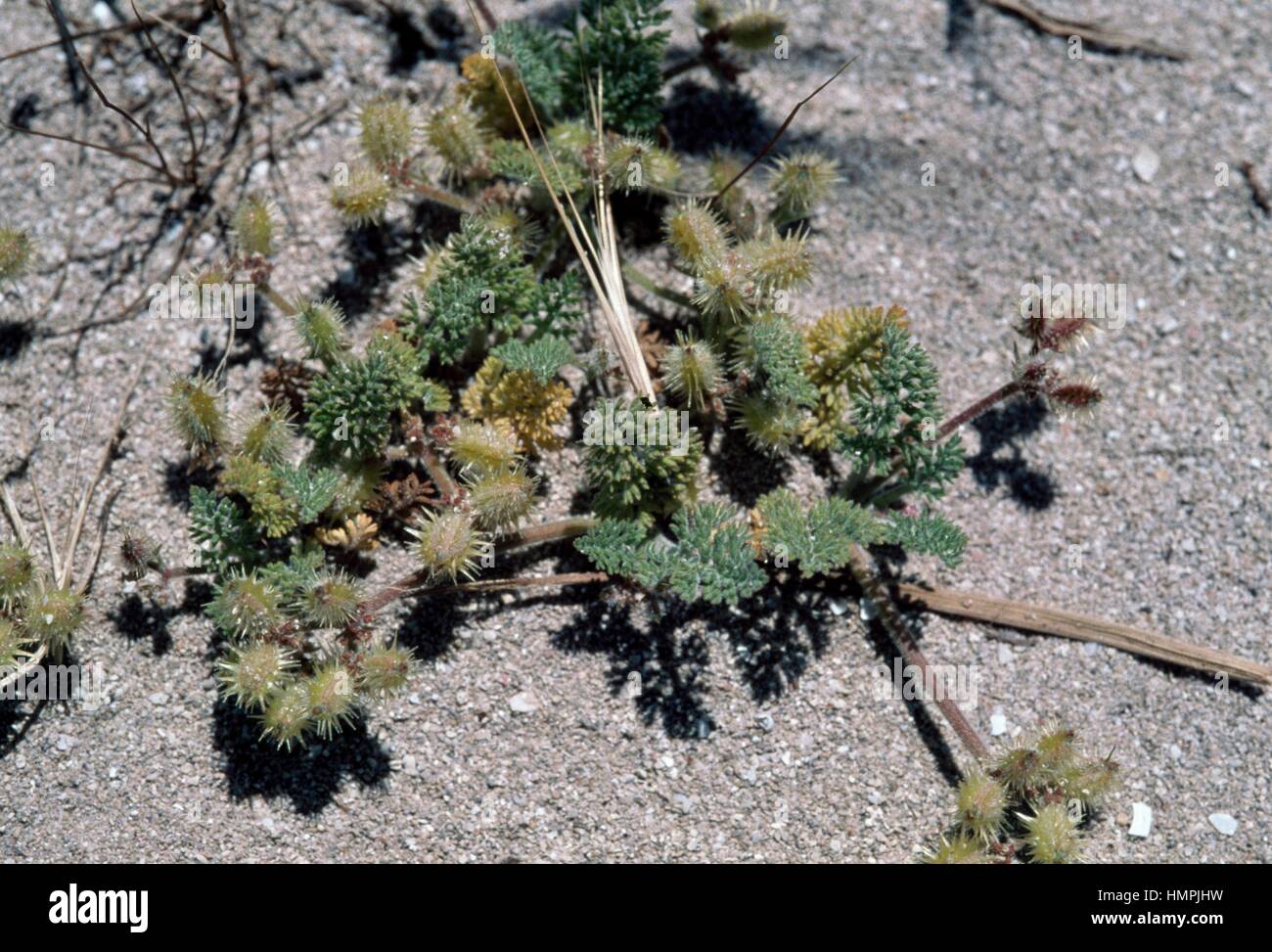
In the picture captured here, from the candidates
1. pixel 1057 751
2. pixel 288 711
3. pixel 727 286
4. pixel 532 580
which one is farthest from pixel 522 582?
pixel 1057 751

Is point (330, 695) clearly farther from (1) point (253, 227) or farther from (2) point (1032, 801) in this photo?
(2) point (1032, 801)

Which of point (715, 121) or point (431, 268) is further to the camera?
point (715, 121)

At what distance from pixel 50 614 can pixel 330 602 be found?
0.81 metres

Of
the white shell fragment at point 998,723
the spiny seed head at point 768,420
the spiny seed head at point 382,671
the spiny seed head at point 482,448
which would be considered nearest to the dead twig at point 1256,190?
the spiny seed head at point 768,420

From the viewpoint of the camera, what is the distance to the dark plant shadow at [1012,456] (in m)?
3.67

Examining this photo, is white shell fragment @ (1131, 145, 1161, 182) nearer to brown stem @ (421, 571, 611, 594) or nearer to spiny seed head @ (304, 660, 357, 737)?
brown stem @ (421, 571, 611, 594)

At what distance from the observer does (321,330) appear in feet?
10.9

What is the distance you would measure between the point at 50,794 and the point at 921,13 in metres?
3.97

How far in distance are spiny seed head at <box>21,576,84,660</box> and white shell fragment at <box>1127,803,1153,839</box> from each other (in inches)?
126

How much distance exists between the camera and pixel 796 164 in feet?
11.6

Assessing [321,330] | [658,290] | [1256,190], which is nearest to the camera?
[321,330]

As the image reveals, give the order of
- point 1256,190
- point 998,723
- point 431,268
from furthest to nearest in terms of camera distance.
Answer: point 1256,190 < point 431,268 < point 998,723

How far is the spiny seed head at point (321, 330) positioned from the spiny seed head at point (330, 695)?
3.10ft
